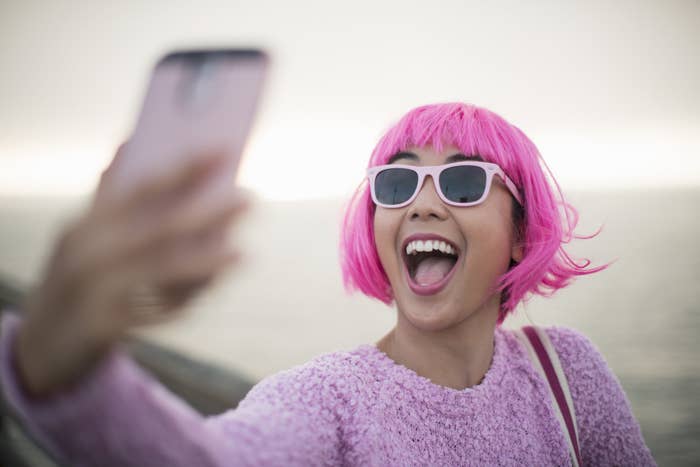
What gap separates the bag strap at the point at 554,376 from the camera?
1.54 m

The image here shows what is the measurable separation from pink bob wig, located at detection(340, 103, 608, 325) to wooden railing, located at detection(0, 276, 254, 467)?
2171mm

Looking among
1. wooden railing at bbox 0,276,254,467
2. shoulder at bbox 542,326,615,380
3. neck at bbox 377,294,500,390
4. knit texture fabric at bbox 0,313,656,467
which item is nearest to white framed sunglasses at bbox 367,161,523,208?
neck at bbox 377,294,500,390

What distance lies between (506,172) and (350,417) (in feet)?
A: 3.18

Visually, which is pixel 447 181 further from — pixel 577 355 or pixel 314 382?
pixel 577 355

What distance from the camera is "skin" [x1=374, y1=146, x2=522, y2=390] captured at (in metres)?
1.49

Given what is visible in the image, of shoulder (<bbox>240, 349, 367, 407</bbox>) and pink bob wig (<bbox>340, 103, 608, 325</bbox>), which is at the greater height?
pink bob wig (<bbox>340, 103, 608, 325</bbox>)

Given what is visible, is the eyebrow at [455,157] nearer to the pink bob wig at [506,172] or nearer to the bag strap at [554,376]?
the pink bob wig at [506,172]

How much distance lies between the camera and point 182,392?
3877 mm

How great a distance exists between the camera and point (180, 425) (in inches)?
27.7

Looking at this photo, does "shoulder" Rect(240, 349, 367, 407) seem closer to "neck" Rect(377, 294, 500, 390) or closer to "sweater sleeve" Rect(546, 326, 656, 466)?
"neck" Rect(377, 294, 500, 390)

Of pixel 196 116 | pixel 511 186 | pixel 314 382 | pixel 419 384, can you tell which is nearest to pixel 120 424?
pixel 196 116

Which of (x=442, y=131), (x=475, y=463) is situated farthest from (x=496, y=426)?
(x=442, y=131)

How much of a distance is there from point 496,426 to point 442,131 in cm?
98

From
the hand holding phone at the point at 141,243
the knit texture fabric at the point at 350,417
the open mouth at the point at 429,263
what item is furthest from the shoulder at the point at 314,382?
the hand holding phone at the point at 141,243
